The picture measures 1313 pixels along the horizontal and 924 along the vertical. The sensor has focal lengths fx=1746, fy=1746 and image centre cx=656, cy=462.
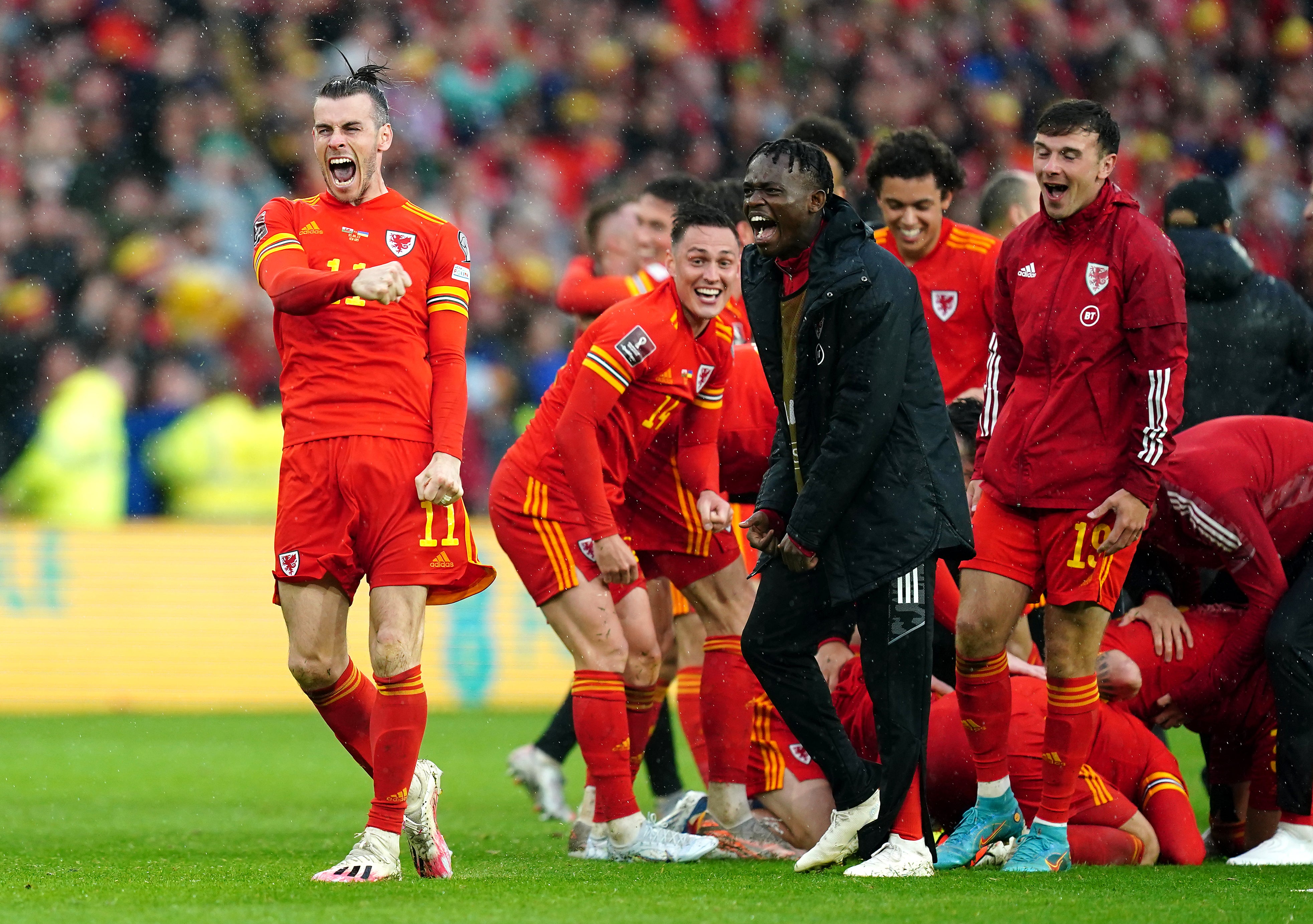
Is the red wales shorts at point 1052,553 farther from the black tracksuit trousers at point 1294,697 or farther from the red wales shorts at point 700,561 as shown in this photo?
the red wales shorts at point 700,561

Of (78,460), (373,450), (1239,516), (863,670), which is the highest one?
(78,460)

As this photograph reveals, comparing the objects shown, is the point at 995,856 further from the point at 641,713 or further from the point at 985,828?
the point at 641,713

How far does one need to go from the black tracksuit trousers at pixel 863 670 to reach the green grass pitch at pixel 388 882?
303 millimetres

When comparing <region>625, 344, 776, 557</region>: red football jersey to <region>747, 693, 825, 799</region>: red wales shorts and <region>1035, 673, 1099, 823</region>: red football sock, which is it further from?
<region>1035, 673, 1099, 823</region>: red football sock

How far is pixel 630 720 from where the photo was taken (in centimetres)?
687

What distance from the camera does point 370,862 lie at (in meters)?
5.24

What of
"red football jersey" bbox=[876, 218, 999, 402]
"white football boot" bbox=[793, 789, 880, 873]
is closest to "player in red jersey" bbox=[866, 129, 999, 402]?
"red football jersey" bbox=[876, 218, 999, 402]

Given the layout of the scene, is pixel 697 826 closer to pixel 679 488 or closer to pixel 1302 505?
pixel 679 488

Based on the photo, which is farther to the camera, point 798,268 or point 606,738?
point 606,738

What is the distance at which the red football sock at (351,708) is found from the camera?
5.76 metres

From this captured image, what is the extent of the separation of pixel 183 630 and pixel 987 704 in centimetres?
790

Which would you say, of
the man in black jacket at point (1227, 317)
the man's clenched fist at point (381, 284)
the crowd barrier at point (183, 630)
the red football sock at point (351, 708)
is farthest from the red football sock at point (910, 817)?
the crowd barrier at point (183, 630)

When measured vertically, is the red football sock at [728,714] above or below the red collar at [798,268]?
below

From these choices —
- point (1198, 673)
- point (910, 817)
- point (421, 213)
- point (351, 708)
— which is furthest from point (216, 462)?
point (910, 817)
